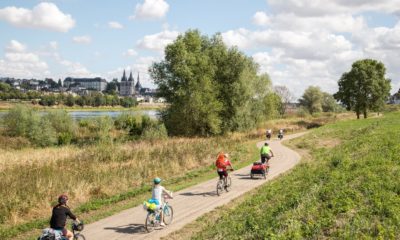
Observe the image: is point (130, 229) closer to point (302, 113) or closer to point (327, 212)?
point (327, 212)

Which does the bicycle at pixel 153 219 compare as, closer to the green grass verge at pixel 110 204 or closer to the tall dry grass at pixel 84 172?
the green grass verge at pixel 110 204

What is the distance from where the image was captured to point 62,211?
34.9 ft

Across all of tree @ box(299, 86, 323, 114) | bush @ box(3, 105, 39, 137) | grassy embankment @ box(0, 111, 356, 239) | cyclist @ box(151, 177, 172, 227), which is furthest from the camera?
tree @ box(299, 86, 323, 114)

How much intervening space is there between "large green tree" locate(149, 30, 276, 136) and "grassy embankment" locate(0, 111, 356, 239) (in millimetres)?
18204

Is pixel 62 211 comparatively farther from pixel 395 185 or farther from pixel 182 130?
pixel 182 130

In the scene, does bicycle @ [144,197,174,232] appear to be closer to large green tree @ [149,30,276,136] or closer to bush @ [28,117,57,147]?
Answer: large green tree @ [149,30,276,136]

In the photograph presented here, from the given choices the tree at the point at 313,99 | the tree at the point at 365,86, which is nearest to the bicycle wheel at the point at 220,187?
the tree at the point at 365,86

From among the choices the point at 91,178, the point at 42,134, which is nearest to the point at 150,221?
the point at 91,178

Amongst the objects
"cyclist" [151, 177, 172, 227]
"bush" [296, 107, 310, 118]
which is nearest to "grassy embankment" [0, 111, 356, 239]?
"cyclist" [151, 177, 172, 227]

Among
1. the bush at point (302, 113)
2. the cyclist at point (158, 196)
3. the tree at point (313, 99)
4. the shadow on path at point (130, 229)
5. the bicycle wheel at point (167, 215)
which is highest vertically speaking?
the tree at point (313, 99)

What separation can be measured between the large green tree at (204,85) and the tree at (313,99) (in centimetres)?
6509

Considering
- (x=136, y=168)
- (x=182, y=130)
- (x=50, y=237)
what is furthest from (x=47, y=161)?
(x=182, y=130)

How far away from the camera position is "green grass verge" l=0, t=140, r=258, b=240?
13.9 metres

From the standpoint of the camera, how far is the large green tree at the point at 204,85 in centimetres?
4938
